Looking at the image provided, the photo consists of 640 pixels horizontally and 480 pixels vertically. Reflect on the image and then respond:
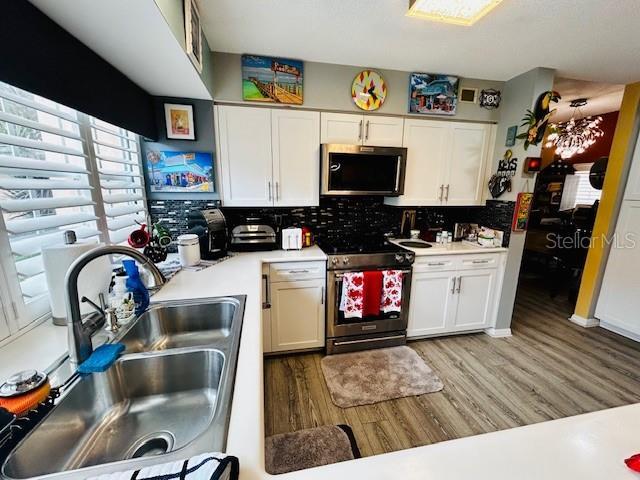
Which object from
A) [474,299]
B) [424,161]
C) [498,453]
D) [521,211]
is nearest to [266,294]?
[498,453]

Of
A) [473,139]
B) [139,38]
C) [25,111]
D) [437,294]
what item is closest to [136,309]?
[25,111]

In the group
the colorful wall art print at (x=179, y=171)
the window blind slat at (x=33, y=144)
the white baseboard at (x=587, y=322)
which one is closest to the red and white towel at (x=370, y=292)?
the colorful wall art print at (x=179, y=171)

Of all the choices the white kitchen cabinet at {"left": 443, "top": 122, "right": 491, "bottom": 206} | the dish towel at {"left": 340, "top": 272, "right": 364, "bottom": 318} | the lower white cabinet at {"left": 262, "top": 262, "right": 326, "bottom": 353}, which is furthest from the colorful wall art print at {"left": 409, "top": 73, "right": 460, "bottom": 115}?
the lower white cabinet at {"left": 262, "top": 262, "right": 326, "bottom": 353}

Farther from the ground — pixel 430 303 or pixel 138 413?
pixel 138 413

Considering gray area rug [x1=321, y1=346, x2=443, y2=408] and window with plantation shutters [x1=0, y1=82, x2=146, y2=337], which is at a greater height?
window with plantation shutters [x1=0, y1=82, x2=146, y2=337]

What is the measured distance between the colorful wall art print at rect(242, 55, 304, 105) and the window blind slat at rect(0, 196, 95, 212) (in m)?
1.40

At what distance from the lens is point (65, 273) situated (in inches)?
38.6

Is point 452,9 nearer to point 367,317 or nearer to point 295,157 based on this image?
point 295,157

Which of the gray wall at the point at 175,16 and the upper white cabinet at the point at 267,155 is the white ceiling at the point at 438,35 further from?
the upper white cabinet at the point at 267,155

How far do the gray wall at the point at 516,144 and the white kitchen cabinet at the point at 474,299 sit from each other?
0.12 m

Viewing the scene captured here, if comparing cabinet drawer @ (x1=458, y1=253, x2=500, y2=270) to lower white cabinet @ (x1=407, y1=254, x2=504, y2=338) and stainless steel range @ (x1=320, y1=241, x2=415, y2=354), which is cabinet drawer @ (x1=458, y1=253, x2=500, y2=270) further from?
stainless steel range @ (x1=320, y1=241, x2=415, y2=354)

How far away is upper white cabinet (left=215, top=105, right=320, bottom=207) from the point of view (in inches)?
83.5

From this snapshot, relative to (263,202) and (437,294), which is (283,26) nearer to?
(263,202)

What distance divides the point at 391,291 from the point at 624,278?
2.39 metres
